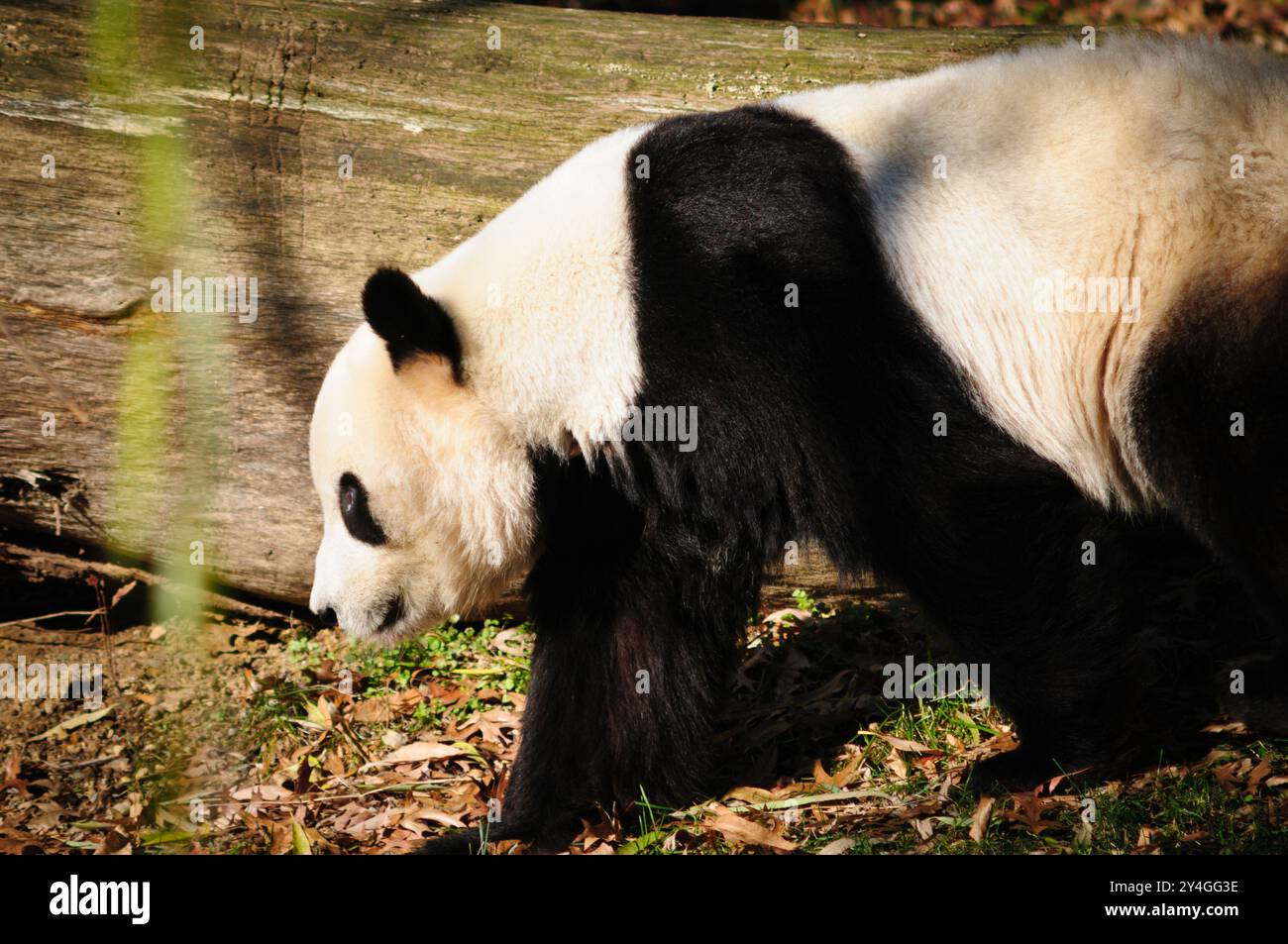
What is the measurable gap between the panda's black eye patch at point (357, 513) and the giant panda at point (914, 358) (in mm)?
19

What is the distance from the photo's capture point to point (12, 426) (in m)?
4.99

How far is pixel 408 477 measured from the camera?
386 cm

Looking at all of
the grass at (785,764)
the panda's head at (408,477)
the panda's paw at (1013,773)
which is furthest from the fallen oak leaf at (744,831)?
the panda's head at (408,477)

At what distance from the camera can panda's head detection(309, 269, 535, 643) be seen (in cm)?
373

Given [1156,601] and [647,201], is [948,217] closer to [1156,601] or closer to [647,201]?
[647,201]

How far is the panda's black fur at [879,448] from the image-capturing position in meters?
3.38

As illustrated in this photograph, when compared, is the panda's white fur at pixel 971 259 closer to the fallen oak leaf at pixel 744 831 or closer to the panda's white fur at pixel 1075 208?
the panda's white fur at pixel 1075 208

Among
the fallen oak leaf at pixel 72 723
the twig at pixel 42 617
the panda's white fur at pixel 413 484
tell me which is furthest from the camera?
the twig at pixel 42 617

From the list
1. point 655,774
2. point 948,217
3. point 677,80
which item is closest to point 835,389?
point 948,217

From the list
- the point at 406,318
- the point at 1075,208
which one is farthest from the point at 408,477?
the point at 1075,208

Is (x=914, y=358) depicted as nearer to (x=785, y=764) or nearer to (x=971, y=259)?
(x=971, y=259)

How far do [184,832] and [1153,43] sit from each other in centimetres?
432

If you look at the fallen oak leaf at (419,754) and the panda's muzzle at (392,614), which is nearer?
the panda's muzzle at (392,614)

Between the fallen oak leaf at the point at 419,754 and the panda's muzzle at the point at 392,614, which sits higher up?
the panda's muzzle at the point at 392,614
